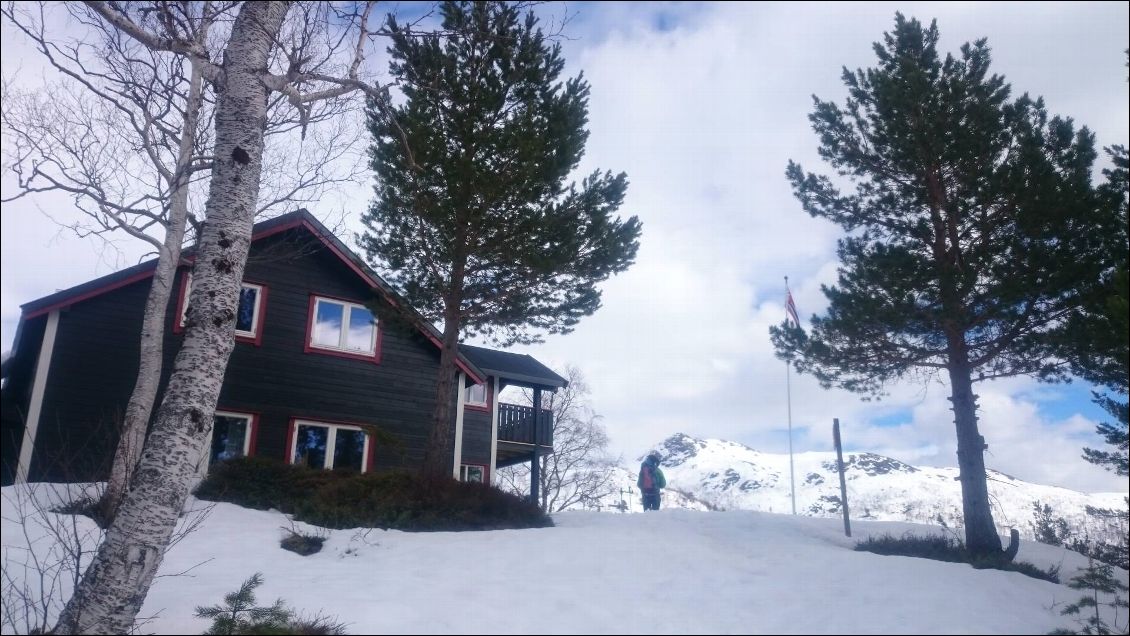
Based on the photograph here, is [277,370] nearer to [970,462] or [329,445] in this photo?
[329,445]

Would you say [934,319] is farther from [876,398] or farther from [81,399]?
A: [81,399]

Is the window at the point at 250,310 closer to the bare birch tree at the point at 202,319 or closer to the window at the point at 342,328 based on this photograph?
the window at the point at 342,328

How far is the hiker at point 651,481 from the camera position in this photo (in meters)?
19.4

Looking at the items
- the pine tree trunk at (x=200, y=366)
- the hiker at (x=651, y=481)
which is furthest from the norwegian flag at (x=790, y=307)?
the pine tree trunk at (x=200, y=366)

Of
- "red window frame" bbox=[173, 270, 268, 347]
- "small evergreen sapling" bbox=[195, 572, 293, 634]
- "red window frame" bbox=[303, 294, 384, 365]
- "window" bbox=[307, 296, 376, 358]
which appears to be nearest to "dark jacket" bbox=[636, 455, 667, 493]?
"red window frame" bbox=[303, 294, 384, 365]

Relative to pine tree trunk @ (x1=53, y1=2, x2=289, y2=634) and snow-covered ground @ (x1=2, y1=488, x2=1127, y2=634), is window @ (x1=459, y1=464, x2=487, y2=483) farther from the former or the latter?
pine tree trunk @ (x1=53, y1=2, x2=289, y2=634)

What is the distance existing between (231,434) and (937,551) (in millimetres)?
13282

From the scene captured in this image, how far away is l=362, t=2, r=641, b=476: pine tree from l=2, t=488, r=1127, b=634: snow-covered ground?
436cm

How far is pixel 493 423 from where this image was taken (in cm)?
2161

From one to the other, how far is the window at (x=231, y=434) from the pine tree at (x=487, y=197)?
4.34 meters

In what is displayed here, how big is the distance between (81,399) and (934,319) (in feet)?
49.1

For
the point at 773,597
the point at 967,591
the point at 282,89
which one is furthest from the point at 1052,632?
the point at 282,89

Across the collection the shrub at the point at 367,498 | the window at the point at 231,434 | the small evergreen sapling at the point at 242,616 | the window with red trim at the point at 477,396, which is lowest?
the small evergreen sapling at the point at 242,616

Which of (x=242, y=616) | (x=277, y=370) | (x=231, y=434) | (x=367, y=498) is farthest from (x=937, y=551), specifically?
(x=231, y=434)
